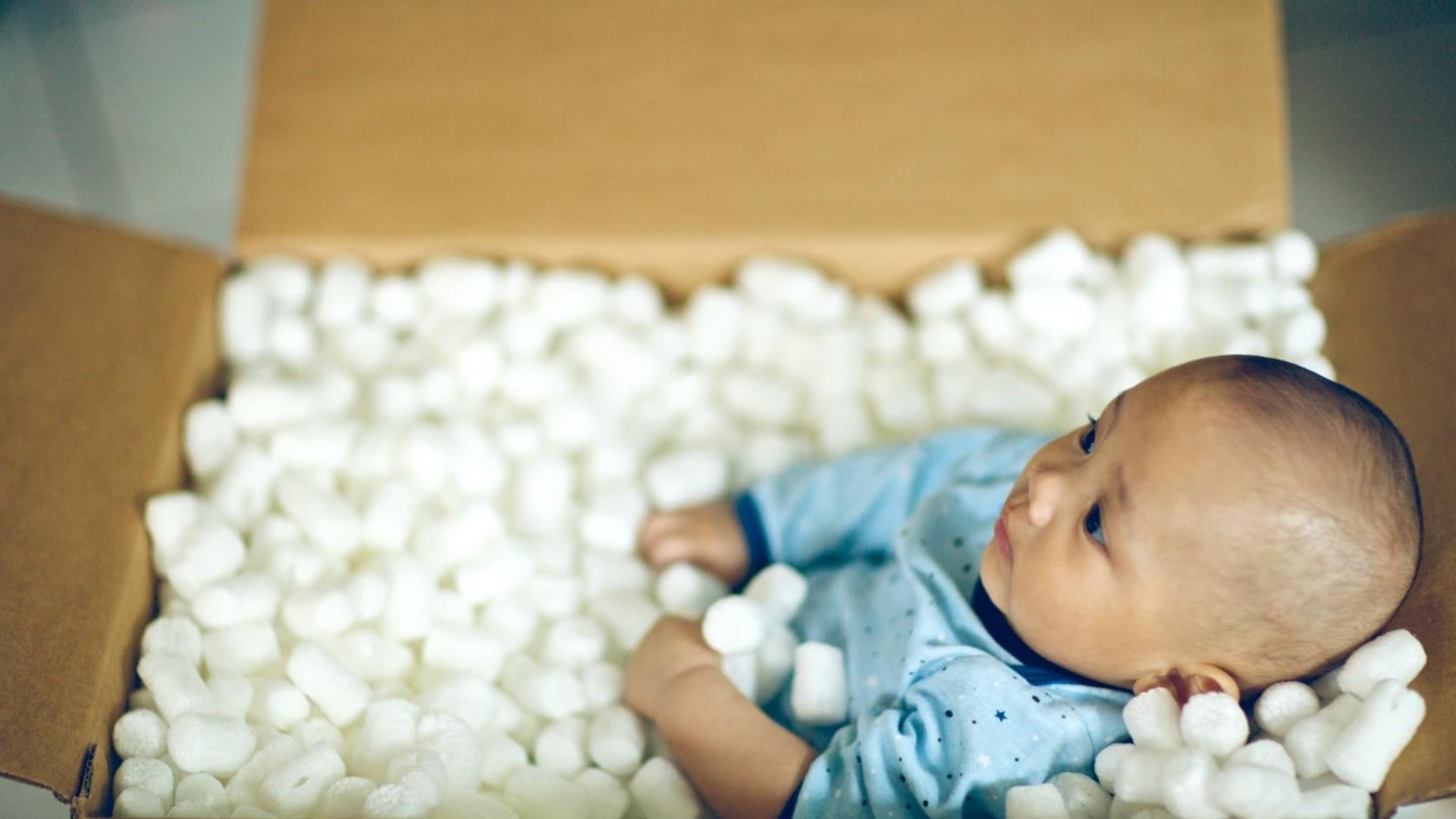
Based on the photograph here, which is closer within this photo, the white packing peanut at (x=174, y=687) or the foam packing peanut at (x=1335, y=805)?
the foam packing peanut at (x=1335, y=805)

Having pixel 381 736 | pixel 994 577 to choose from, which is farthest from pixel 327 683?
pixel 994 577

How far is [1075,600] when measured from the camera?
738mm

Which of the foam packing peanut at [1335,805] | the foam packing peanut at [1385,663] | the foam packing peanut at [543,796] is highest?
the foam packing peanut at [1385,663]

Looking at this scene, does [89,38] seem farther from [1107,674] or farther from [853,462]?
[1107,674]

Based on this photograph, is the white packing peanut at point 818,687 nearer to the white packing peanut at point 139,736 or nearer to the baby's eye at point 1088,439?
the baby's eye at point 1088,439

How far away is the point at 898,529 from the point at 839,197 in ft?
1.13

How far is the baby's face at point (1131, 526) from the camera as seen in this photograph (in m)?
0.68

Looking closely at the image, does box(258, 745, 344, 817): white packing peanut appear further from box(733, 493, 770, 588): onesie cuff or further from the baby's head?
the baby's head

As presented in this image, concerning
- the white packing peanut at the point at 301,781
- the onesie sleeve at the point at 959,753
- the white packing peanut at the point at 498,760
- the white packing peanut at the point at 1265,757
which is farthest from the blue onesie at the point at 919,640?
the white packing peanut at the point at 301,781

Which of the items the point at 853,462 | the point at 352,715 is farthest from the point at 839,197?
the point at 352,715

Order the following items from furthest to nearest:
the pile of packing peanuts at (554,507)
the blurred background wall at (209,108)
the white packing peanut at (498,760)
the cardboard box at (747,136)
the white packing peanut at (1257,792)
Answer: the blurred background wall at (209,108), the cardboard box at (747,136), the white packing peanut at (498,760), the pile of packing peanuts at (554,507), the white packing peanut at (1257,792)

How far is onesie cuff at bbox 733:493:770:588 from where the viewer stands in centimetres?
101

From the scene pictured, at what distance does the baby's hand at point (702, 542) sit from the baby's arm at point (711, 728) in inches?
3.6

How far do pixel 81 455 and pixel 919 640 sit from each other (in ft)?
2.10
